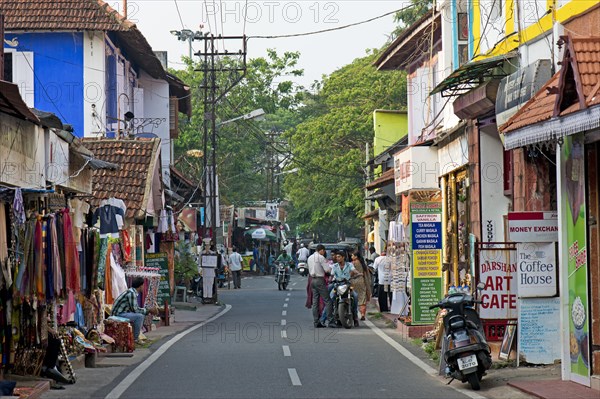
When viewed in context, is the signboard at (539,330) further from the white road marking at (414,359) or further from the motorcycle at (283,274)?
the motorcycle at (283,274)

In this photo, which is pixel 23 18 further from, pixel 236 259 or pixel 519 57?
pixel 236 259

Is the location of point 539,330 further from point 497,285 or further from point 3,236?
point 3,236

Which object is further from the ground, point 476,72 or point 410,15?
point 410,15

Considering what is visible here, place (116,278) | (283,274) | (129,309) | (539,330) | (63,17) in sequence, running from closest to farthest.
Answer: (539,330), (129,309), (116,278), (63,17), (283,274)

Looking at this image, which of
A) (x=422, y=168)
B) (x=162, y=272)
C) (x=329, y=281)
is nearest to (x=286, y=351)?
(x=329, y=281)

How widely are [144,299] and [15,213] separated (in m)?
11.8

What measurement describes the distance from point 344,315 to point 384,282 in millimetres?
4433

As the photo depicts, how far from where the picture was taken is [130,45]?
31.8 m

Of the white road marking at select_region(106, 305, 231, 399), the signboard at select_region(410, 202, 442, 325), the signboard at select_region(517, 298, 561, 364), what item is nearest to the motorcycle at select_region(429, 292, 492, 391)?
the signboard at select_region(517, 298, 561, 364)

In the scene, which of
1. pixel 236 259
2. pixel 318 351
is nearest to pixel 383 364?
pixel 318 351

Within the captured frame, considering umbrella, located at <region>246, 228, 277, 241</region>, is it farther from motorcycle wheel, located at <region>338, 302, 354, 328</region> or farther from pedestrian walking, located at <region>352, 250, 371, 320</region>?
motorcycle wheel, located at <region>338, 302, 354, 328</region>

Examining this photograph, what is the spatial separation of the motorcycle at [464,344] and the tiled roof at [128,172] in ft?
39.6

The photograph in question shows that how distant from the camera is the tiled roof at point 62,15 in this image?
2844 cm

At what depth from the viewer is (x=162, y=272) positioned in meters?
28.4
